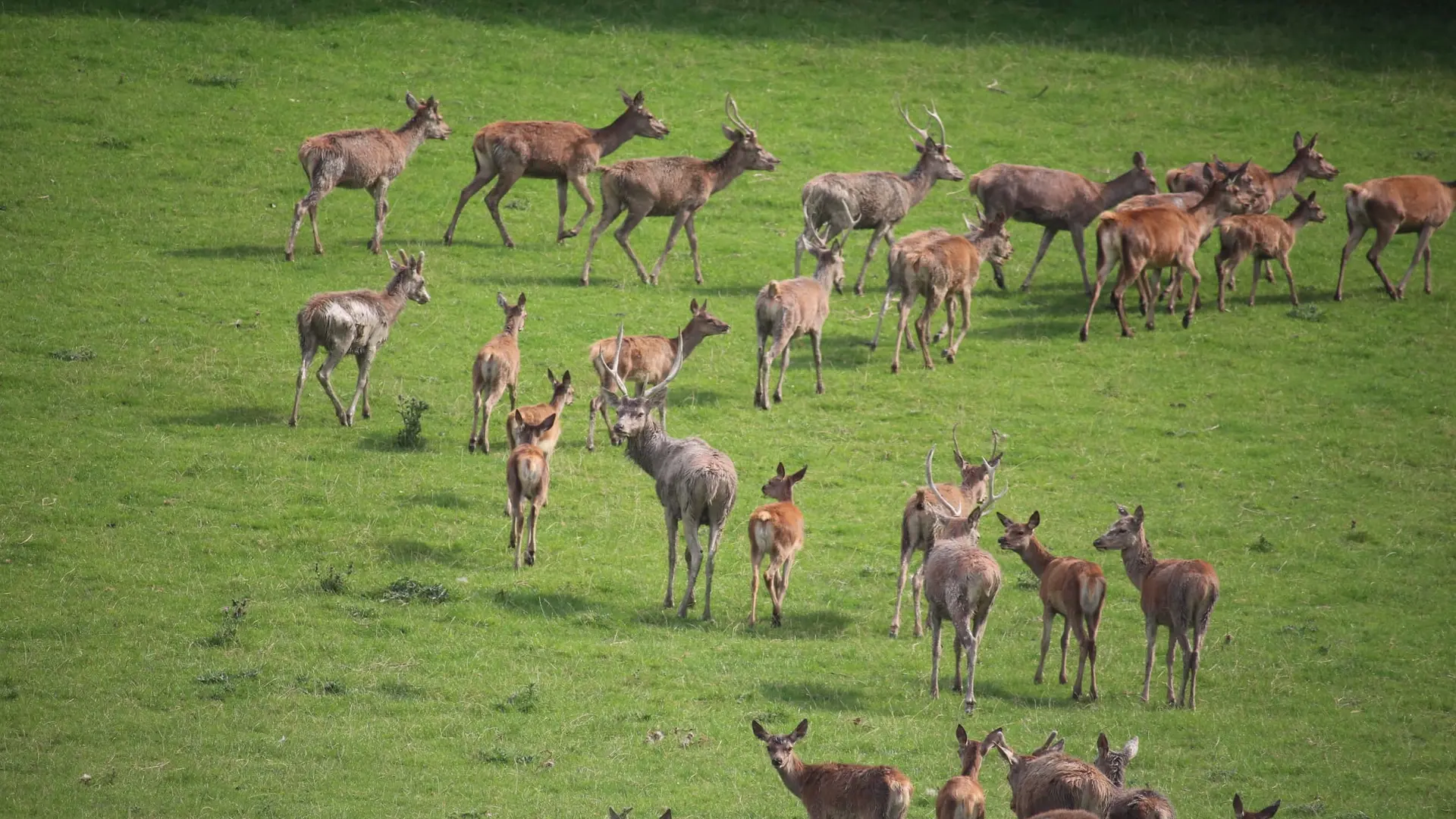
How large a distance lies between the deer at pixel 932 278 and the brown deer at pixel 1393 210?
7.14 meters

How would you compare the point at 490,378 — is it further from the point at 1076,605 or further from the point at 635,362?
the point at 1076,605

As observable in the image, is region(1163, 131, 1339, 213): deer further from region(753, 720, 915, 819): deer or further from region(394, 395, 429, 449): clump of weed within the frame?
region(753, 720, 915, 819): deer

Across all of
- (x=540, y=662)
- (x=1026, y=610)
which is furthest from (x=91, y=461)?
(x=1026, y=610)

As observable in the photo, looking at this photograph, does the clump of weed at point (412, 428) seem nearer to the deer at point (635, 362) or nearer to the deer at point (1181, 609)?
the deer at point (635, 362)

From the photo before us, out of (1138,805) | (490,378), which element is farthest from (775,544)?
(1138,805)

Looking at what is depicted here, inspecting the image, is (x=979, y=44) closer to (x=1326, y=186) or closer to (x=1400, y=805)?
(x=1326, y=186)

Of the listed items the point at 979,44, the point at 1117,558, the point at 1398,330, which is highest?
the point at 979,44

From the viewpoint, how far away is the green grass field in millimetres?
12422

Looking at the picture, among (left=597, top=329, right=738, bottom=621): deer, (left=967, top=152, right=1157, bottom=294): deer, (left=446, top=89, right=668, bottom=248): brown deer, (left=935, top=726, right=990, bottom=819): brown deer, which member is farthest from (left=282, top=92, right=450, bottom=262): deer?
(left=935, top=726, right=990, bottom=819): brown deer

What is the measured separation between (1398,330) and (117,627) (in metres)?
19.9

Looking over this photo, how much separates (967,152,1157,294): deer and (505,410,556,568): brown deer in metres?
12.0

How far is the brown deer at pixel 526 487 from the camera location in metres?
15.4

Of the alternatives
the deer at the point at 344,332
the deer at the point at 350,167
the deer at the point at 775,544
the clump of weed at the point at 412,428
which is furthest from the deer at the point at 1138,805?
the deer at the point at 350,167

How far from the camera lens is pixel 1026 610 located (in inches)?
629
